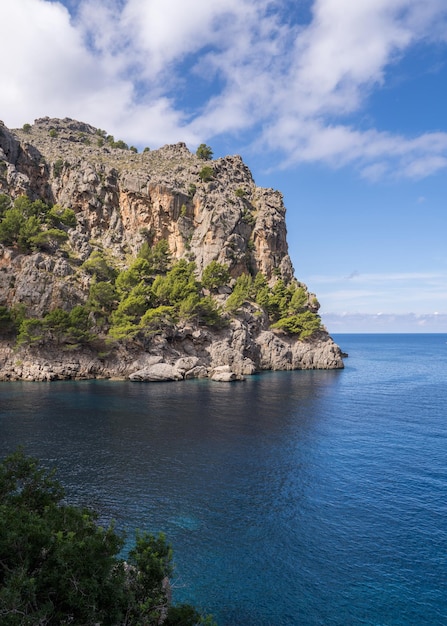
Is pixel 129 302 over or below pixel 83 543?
over

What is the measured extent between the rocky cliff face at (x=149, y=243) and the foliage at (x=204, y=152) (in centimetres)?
432

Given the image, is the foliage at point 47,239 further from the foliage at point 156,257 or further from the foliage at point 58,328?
the foliage at point 156,257

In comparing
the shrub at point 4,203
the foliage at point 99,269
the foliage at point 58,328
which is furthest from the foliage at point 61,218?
the foliage at point 58,328

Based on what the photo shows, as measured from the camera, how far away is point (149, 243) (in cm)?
12694

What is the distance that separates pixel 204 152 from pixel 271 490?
5728 inches

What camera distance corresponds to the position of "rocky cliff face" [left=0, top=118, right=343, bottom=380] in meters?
84.5

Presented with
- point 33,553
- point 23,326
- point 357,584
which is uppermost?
point 23,326

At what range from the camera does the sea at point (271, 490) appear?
19500 millimetres

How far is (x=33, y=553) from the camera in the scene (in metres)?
12.1

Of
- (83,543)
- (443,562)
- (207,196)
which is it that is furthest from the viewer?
(207,196)

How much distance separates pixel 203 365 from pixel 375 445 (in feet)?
177

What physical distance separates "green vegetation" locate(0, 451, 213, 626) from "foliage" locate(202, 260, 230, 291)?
9412 centimetres

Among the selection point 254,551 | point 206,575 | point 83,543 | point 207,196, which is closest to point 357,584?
point 254,551

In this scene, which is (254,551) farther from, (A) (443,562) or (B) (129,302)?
(B) (129,302)
